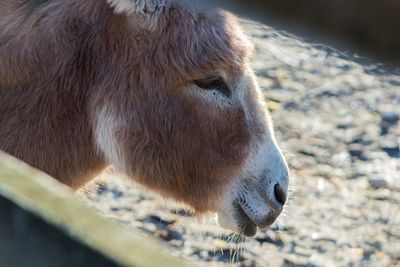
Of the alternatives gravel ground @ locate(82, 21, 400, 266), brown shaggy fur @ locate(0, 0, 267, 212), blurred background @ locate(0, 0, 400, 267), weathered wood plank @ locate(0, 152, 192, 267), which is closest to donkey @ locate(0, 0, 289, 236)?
brown shaggy fur @ locate(0, 0, 267, 212)

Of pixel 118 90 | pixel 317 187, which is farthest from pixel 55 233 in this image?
Answer: pixel 317 187

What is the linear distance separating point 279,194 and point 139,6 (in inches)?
38.1

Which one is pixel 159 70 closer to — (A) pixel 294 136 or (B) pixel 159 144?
(B) pixel 159 144

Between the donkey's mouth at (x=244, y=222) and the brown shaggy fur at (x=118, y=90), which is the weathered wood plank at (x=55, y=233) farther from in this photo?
the donkey's mouth at (x=244, y=222)

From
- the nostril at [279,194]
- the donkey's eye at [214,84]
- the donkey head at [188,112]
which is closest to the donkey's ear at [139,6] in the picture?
the donkey head at [188,112]

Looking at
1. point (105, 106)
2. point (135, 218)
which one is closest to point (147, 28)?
point (105, 106)

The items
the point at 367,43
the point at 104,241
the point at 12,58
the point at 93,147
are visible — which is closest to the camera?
the point at 367,43

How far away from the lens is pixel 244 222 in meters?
3.09

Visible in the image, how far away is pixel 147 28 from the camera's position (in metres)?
2.84

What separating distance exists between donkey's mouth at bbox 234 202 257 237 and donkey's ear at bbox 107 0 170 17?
0.88 m

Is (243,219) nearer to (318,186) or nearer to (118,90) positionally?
(118,90)

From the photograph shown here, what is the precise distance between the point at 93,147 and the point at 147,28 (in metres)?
0.54

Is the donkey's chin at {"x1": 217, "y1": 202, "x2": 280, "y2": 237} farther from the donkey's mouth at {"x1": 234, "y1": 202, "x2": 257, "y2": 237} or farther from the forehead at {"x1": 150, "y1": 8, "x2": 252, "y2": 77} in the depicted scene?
the forehead at {"x1": 150, "y1": 8, "x2": 252, "y2": 77}

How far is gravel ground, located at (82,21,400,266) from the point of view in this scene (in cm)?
434
